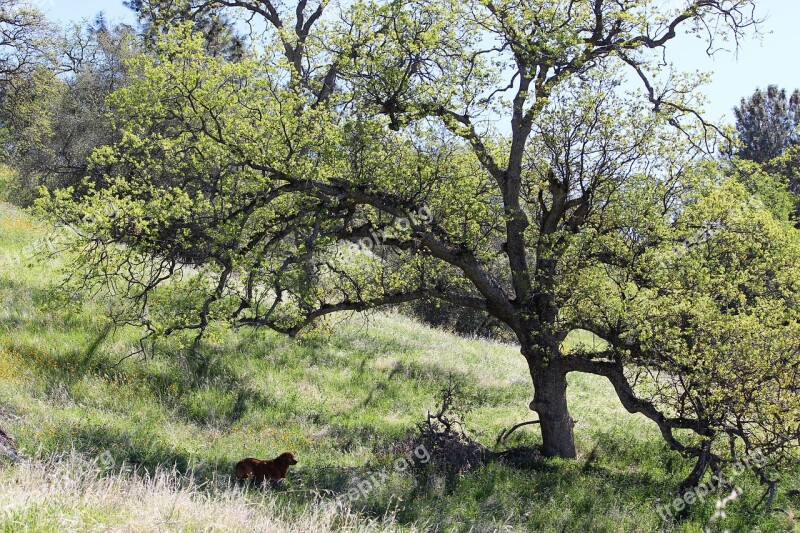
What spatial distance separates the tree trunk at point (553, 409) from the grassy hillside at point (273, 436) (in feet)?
1.59

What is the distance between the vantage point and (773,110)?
5266 cm

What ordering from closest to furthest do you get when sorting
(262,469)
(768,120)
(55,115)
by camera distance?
(262,469) < (55,115) < (768,120)

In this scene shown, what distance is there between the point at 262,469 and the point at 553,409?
6.19 meters

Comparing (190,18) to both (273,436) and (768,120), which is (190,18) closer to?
(273,436)

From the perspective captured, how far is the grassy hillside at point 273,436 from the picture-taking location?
6.73m

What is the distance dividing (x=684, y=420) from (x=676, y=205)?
389 centimetres

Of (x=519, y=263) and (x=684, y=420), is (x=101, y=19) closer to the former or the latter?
(x=519, y=263)

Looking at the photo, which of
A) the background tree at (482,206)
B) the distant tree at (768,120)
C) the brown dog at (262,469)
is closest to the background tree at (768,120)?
the distant tree at (768,120)

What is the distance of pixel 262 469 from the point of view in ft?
32.7

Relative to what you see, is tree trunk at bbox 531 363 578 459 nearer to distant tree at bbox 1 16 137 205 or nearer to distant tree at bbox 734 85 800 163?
distant tree at bbox 1 16 137 205

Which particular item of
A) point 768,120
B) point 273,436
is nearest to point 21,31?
point 273,436

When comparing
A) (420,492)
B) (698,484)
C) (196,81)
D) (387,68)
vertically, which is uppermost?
(387,68)

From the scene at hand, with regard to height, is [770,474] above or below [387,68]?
below

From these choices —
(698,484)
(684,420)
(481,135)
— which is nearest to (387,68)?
(481,135)
